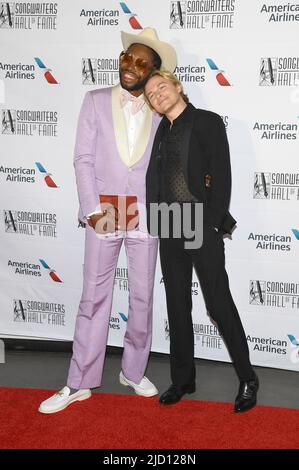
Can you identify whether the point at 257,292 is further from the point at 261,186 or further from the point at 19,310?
the point at 19,310

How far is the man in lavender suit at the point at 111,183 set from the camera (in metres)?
2.64

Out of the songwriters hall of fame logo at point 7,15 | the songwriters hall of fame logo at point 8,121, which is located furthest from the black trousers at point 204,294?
the songwriters hall of fame logo at point 7,15

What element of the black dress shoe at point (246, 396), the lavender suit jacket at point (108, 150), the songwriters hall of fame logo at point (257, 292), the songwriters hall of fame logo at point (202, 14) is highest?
the songwriters hall of fame logo at point (202, 14)

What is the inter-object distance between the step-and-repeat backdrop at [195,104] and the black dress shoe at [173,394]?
458 mm

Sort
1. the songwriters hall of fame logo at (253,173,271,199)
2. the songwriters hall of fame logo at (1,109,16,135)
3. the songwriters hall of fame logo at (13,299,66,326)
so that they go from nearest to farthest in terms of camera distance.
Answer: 1. the songwriters hall of fame logo at (253,173,271,199)
2. the songwriters hall of fame logo at (1,109,16,135)
3. the songwriters hall of fame logo at (13,299,66,326)

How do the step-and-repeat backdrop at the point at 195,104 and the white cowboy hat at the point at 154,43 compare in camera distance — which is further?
the step-and-repeat backdrop at the point at 195,104

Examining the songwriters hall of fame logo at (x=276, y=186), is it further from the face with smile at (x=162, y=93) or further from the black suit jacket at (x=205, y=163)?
the face with smile at (x=162, y=93)

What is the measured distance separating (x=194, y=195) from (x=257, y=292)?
85 centimetres

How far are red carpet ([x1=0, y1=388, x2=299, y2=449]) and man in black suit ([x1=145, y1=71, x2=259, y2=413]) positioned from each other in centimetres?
15

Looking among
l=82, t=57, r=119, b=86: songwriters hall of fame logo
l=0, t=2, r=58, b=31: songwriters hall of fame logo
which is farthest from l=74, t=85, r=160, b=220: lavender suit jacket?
l=0, t=2, r=58, b=31: songwriters hall of fame logo

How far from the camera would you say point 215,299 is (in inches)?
105

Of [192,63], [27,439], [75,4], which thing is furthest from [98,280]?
[75,4]

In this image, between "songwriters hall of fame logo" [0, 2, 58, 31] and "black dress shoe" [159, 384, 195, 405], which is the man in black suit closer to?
"black dress shoe" [159, 384, 195, 405]

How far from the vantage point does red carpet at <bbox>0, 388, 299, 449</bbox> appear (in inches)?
96.0
